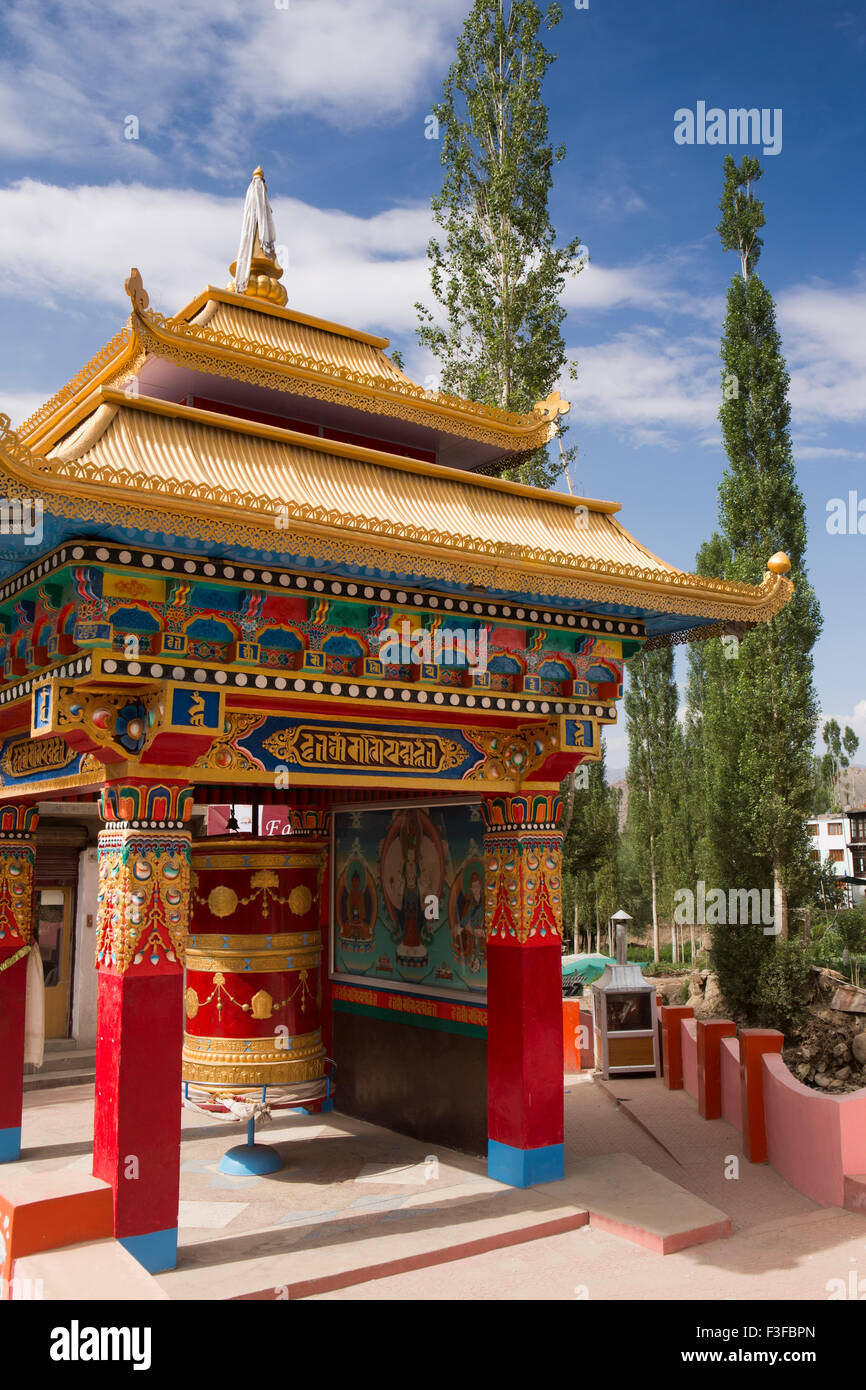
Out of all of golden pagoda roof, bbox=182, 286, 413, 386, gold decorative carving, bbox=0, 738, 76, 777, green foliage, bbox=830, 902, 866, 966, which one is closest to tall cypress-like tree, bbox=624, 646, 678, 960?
green foliage, bbox=830, 902, 866, 966

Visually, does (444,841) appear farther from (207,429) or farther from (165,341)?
(165,341)

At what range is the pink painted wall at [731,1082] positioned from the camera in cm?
1146

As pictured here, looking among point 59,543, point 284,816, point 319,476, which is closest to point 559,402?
point 319,476

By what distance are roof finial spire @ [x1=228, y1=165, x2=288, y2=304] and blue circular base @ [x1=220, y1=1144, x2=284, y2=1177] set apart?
28.3 ft

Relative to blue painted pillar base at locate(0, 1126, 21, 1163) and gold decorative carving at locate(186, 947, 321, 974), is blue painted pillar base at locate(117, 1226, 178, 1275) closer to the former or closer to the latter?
gold decorative carving at locate(186, 947, 321, 974)

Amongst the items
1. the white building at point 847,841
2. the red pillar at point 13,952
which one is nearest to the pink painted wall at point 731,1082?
the red pillar at point 13,952

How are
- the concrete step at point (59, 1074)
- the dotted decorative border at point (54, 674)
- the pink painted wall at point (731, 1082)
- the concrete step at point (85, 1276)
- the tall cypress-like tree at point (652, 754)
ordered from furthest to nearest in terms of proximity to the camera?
the tall cypress-like tree at point (652, 754)
the concrete step at point (59, 1074)
the pink painted wall at point (731, 1082)
the dotted decorative border at point (54, 674)
the concrete step at point (85, 1276)

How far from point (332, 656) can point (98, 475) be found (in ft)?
7.75

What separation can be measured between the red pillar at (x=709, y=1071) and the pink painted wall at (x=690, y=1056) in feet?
1.88

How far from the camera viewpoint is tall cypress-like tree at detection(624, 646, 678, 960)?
3738 centimetres

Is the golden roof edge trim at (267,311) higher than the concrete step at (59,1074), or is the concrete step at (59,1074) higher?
the golden roof edge trim at (267,311)

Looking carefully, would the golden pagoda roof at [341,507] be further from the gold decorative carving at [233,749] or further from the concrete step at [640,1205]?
the concrete step at [640,1205]

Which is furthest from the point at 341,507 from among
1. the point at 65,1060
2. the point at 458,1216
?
the point at 65,1060

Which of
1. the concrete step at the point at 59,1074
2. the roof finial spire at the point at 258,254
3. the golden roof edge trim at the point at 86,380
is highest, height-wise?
the roof finial spire at the point at 258,254
